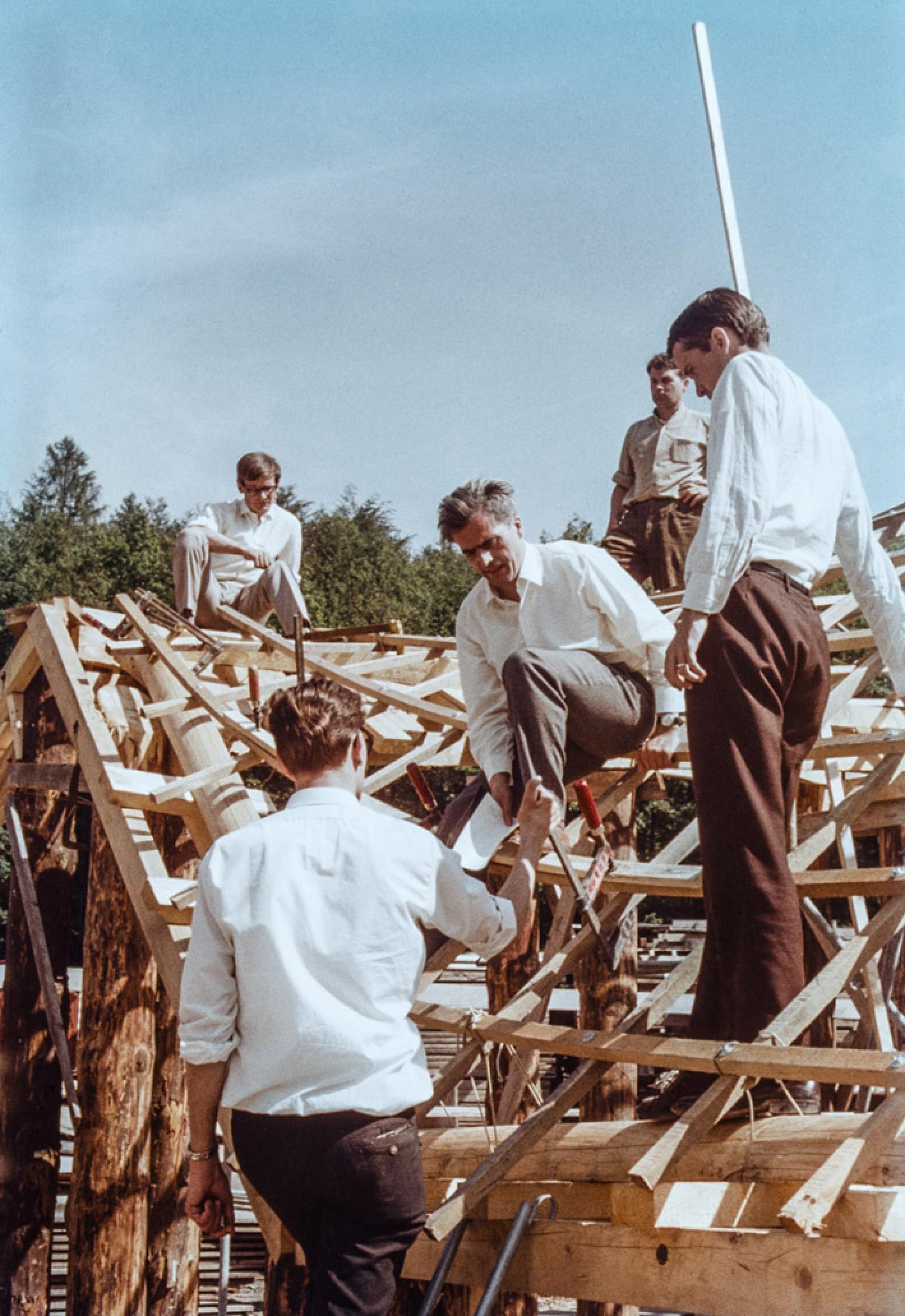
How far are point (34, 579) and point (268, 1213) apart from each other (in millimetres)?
28338

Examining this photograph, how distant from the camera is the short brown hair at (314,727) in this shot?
271 centimetres

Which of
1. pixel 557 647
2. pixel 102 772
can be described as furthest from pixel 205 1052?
pixel 102 772

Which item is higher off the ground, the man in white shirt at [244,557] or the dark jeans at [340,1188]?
the man in white shirt at [244,557]

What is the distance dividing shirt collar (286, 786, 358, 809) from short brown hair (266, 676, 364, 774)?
1.7 inches

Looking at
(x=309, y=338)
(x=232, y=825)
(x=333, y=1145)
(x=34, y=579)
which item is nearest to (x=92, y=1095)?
(x=232, y=825)

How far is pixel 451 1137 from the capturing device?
3.57 meters

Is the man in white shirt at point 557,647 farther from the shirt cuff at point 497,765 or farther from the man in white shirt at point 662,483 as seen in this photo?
the man in white shirt at point 662,483

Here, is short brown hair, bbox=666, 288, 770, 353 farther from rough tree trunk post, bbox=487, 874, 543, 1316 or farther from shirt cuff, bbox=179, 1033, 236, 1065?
rough tree trunk post, bbox=487, 874, 543, 1316

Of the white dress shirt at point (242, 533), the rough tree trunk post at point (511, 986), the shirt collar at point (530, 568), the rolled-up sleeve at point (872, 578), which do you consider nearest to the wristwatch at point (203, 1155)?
the shirt collar at point (530, 568)

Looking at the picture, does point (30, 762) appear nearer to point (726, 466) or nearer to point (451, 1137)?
point (451, 1137)

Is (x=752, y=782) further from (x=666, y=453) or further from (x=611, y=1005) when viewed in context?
(x=666, y=453)

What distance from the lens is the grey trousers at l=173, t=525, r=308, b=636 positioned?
26.6 feet

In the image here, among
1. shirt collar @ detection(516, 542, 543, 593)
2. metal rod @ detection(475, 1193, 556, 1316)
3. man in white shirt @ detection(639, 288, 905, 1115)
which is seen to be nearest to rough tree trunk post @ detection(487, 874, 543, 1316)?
shirt collar @ detection(516, 542, 543, 593)

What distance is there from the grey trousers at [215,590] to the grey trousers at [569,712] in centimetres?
400
